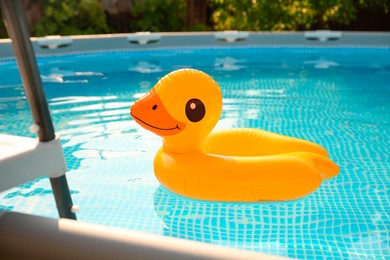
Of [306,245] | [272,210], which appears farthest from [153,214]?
[306,245]

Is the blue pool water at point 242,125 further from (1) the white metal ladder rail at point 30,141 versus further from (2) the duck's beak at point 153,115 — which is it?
(1) the white metal ladder rail at point 30,141

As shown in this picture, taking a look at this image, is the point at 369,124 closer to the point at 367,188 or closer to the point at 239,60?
the point at 367,188

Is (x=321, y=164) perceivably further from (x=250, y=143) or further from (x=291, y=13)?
(x=291, y=13)

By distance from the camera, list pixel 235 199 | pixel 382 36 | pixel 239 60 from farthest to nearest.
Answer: pixel 382 36 → pixel 239 60 → pixel 235 199

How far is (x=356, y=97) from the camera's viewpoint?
4527 mm

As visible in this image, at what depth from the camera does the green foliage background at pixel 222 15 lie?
9047 mm

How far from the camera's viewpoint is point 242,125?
3.50 meters

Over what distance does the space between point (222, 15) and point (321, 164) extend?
793cm

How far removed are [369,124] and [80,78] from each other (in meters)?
3.67

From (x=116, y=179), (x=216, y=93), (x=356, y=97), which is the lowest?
(x=356, y=97)

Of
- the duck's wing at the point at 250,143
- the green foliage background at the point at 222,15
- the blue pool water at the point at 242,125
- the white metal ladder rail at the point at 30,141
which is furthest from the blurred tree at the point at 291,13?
the white metal ladder rail at the point at 30,141

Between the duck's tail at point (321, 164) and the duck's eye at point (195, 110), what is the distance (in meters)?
0.51

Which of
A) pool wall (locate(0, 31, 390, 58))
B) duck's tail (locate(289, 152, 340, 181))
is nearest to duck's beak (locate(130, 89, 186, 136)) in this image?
duck's tail (locate(289, 152, 340, 181))

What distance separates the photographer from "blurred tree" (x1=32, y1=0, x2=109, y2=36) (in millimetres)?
9031
